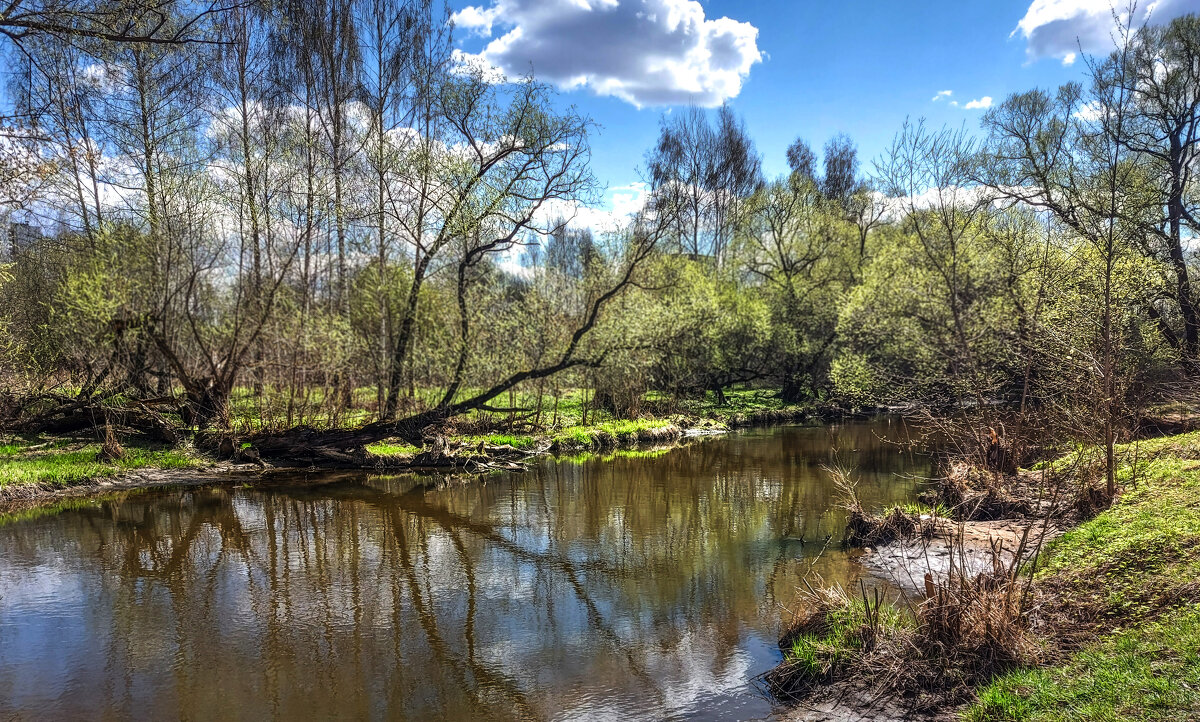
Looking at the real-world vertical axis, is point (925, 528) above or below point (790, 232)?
below

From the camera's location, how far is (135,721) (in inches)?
229

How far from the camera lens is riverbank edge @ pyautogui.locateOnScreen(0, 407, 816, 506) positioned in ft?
46.6

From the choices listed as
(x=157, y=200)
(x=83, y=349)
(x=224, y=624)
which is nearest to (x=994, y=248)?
(x=224, y=624)

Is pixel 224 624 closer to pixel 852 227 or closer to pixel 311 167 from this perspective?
pixel 311 167

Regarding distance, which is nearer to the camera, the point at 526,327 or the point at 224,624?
the point at 224,624

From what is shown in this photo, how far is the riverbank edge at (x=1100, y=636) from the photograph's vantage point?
15.1ft

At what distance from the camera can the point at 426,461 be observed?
732 inches

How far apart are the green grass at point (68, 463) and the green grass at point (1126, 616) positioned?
1783 centimetres

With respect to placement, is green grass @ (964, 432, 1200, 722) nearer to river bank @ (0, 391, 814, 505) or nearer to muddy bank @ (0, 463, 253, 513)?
river bank @ (0, 391, 814, 505)

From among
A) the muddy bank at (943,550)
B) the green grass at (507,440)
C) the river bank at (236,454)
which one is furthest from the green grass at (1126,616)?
the green grass at (507,440)

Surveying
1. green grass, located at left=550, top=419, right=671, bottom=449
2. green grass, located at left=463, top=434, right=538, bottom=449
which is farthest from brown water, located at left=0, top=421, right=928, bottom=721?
green grass, located at left=550, top=419, right=671, bottom=449

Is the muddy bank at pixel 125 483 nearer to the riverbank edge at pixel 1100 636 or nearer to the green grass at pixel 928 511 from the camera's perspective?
the riverbank edge at pixel 1100 636

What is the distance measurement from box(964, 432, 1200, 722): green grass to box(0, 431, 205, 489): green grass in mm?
17832

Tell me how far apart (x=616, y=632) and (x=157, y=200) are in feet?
57.5
